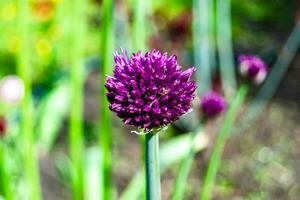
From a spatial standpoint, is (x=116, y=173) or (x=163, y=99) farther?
(x=116, y=173)

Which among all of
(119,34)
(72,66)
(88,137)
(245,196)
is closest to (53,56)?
(119,34)

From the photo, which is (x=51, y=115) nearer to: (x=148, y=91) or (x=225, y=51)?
(x=225, y=51)

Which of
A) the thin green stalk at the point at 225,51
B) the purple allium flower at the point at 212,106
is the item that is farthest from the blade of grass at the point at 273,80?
the purple allium flower at the point at 212,106

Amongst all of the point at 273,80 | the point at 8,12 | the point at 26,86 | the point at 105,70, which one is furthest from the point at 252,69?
the point at 8,12

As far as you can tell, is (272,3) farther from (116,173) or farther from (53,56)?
(116,173)

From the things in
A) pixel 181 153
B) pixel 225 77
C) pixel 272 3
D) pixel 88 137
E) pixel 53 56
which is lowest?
pixel 181 153
